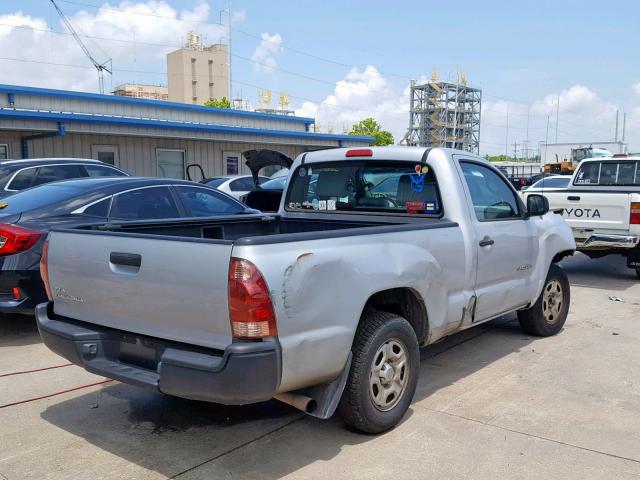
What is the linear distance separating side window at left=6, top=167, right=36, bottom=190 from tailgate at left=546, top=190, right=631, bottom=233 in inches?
342

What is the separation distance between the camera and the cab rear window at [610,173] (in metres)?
11.3

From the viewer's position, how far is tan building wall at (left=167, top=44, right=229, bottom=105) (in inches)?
5251

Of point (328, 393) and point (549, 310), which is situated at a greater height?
point (328, 393)

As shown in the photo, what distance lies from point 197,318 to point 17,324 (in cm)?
459

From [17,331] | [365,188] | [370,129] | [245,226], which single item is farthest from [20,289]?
[370,129]

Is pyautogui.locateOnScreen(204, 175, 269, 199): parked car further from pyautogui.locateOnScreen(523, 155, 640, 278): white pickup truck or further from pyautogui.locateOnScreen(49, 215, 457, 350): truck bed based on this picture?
pyautogui.locateOnScreen(49, 215, 457, 350): truck bed

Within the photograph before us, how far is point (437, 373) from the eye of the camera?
5.31 m

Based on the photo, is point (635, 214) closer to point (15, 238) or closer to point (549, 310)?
point (549, 310)

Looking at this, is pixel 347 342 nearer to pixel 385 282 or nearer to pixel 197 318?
pixel 385 282

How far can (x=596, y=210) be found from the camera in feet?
31.3

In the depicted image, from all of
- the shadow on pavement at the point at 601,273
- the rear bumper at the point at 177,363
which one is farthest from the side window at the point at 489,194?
the shadow on pavement at the point at 601,273

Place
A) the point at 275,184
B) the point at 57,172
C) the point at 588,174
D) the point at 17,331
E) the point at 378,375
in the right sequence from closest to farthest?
the point at 378,375 → the point at 17,331 → the point at 57,172 → the point at 588,174 → the point at 275,184

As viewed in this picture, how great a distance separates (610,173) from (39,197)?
9925 millimetres

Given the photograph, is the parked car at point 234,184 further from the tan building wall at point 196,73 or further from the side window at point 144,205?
the tan building wall at point 196,73
